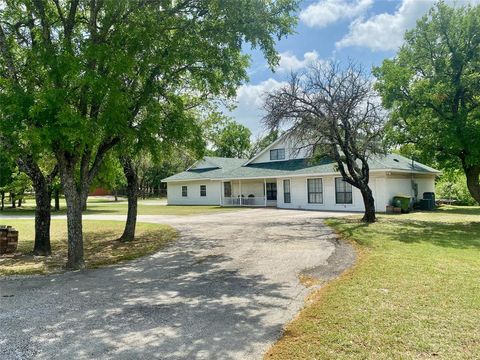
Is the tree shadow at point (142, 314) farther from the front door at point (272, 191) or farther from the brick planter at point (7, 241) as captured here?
the front door at point (272, 191)

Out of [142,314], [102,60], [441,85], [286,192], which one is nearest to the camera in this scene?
[142,314]

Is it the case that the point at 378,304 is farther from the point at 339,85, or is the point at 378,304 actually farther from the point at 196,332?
the point at 339,85

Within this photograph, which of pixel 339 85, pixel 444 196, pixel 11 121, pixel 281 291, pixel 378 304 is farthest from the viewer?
pixel 444 196

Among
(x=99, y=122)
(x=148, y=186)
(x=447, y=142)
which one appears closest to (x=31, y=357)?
(x=99, y=122)

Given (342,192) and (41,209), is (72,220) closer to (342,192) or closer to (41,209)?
(41,209)

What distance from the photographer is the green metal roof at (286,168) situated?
947 inches

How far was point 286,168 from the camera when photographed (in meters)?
28.7

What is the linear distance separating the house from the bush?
2910mm

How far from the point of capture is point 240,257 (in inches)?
392

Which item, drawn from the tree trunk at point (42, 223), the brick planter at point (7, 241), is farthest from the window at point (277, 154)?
the brick planter at point (7, 241)

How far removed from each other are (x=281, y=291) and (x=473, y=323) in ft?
9.54

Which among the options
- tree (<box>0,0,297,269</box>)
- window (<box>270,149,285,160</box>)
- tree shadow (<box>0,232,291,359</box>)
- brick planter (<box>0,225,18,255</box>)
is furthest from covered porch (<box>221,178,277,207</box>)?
tree shadow (<box>0,232,291,359</box>)

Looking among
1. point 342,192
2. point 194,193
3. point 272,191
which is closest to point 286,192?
point 272,191

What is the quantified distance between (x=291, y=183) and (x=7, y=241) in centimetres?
1938
